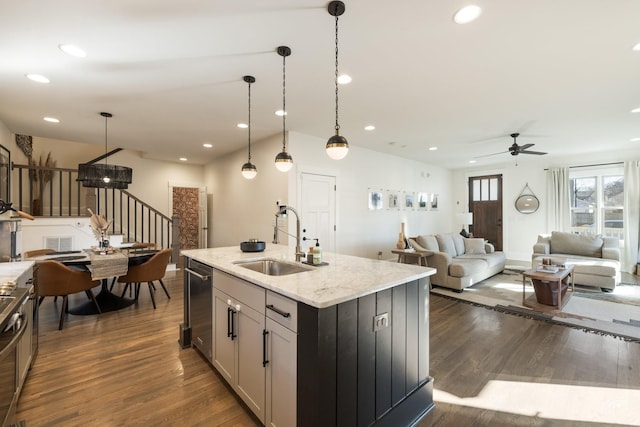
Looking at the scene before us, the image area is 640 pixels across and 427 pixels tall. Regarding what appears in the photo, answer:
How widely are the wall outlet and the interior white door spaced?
3.41 m

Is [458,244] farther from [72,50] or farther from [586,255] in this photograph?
[72,50]

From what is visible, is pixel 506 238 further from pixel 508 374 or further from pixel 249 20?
pixel 249 20

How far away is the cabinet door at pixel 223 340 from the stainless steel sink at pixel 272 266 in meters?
0.34

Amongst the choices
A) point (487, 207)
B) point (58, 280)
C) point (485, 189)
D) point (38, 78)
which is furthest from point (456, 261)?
point (38, 78)

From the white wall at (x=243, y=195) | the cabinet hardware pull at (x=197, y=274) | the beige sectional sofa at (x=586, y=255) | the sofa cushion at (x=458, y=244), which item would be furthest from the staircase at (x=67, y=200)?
the beige sectional sofa at (x=586, y=255)

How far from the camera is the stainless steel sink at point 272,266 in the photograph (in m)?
2.40

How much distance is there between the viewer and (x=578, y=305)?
3996 millimetres

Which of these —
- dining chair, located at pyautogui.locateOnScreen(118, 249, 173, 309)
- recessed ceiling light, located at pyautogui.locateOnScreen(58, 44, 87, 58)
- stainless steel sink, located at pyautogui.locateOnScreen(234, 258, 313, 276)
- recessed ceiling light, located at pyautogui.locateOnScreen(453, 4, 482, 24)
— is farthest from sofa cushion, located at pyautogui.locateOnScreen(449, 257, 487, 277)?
recessed ceiling light, located at pyautogui.locateOnScreen(58, 44, 87, 58)

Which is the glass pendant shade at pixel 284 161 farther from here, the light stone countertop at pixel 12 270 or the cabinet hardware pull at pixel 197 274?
the light stone countertop at pixel 12 270

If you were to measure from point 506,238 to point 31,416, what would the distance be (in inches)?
379

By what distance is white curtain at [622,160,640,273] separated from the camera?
6152 millimetres

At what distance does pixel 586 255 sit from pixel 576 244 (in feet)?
0.85

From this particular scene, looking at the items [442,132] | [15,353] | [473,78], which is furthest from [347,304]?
[442,132]

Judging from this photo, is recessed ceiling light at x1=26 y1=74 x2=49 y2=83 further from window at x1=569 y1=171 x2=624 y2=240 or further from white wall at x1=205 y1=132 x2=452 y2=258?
window at x1=569 y1=171 x2=624 y2=240
